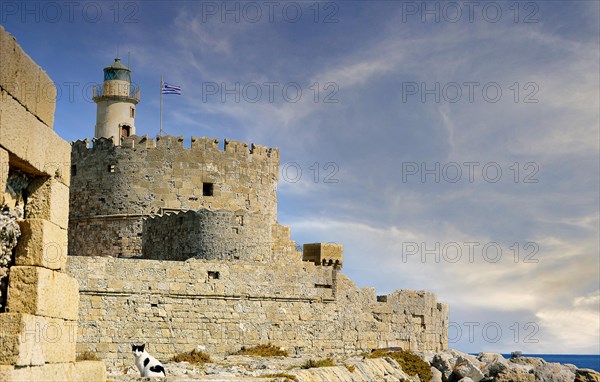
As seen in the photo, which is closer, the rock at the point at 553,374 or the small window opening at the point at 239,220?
the small window opening at the point at 239,220

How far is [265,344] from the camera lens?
20.4m

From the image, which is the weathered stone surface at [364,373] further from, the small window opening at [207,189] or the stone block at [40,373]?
the small window opening at [207,189]

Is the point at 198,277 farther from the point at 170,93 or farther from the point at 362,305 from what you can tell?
the point at 170,93

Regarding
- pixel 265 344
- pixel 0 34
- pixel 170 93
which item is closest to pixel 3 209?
pixel 0 34

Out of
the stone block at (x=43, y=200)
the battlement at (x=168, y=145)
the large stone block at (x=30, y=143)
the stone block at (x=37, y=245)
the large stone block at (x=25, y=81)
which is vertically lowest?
the stone block at (x=37, y=245)

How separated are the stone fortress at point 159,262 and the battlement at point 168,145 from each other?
0.14 feet

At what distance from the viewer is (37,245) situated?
303 inches

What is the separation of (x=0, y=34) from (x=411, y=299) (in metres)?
20.1

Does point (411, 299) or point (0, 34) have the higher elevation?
point (0, 34)

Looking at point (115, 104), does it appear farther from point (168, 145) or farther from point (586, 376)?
point (586, 376)

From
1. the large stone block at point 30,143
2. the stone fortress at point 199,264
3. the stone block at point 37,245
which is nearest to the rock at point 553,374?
the stone fortress at point 199,264

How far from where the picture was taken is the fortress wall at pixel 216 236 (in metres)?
22.1

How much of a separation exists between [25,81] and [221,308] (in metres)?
13.0

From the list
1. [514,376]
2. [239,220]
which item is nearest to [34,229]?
[239,220]
